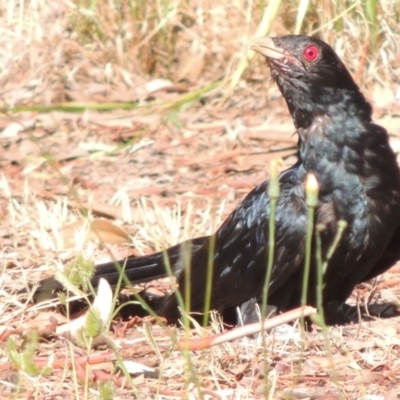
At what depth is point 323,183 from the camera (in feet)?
15.3

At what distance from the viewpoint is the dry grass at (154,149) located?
403cm

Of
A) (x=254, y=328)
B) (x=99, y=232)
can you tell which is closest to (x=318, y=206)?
(x=254, y=328)

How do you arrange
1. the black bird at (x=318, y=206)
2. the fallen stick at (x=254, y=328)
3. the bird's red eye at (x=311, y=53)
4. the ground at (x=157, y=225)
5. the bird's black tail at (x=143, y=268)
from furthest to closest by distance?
the bird's black tail at (x=143, y=268) → the bird's red eye at (x=311, y=53) → the black bird at (x=318, y=206) → the ground at (x=157, y=225) → the fallen stick at (x=254, y=328)

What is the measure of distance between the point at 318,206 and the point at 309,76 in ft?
2.11

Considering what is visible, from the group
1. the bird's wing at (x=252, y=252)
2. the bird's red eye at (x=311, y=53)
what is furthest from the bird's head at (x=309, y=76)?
the bird's wing at (x=252, y=252)

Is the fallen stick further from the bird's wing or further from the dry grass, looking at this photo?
the bird's wing

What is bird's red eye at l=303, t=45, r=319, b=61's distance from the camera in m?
4.76

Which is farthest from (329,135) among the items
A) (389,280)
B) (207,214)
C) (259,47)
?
(207,214)

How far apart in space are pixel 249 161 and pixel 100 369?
11.3ft

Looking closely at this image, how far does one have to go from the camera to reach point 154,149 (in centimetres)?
782

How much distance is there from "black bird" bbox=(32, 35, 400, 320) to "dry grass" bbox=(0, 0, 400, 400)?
0.28 m

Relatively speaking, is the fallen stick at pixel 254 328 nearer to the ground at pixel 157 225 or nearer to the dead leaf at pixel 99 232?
the ground at pixel 157 225

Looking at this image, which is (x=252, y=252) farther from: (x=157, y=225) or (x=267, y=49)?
(x=157, y=225)

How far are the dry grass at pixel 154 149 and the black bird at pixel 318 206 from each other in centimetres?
28
